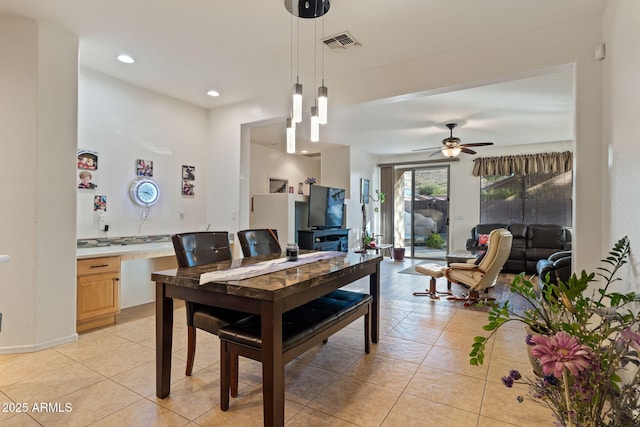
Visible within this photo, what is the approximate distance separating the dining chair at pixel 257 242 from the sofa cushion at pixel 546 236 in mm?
5653

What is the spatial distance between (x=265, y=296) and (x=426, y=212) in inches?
290

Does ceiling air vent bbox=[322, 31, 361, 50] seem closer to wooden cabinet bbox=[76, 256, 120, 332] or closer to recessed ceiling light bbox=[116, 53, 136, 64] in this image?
recessed ceiling light bbox=[116, 53, 136, 64]

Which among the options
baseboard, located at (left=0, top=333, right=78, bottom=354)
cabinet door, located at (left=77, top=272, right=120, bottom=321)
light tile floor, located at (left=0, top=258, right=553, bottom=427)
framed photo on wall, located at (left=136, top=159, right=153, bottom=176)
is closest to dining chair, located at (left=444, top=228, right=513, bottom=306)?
light tile floor, located at (left=0, top=258, right=553, bottom=427)

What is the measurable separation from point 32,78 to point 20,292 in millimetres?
1784

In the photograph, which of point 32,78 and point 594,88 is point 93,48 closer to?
point 32,78

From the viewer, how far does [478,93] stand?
4074 mm

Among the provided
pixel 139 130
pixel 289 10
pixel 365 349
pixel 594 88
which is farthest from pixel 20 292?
pixel 594 88

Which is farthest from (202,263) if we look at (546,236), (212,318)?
(546,236)

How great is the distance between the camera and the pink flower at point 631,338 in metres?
0.93

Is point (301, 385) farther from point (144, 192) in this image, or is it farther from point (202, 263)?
point (144, 192)

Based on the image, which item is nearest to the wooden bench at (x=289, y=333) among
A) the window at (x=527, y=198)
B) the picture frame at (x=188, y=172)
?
the picture frame at (x=188, y=172)

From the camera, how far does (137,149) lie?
4.02 meters

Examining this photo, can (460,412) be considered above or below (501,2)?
below

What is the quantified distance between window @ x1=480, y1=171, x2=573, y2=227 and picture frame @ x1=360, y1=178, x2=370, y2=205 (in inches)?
104
